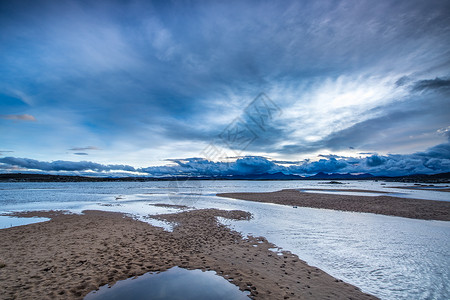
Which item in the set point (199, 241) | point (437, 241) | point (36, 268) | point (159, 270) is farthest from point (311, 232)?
point (36, 268)

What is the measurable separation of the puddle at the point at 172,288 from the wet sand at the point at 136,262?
1.33 ft

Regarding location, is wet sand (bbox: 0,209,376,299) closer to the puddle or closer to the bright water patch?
the puddle

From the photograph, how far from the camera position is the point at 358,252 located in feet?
39.4

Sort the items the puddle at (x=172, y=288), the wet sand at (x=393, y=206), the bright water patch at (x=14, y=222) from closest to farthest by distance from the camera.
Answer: the puddle at (x=172, y=288), the bright water patch at (x=14, y=222), the wet sand at (x=393, y=206)

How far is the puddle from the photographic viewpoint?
701 cm

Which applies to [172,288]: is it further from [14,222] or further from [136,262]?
[14,222]

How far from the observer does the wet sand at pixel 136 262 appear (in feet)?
24.2

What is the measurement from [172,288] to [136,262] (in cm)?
303

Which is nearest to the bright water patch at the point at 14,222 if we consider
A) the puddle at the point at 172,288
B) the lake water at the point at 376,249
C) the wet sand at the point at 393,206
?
the lake water at the point at 376,249

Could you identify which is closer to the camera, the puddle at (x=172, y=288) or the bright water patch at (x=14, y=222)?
the puddle at (x=172, y=288)

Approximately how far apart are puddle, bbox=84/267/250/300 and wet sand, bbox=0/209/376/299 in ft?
1.33

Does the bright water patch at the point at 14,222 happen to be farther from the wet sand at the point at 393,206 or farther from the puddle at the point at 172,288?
the wet sand at the point at 393,206

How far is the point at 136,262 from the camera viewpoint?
9.71 meters

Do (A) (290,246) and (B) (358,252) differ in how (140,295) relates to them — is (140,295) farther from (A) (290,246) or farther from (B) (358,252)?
(B) (358,252)
